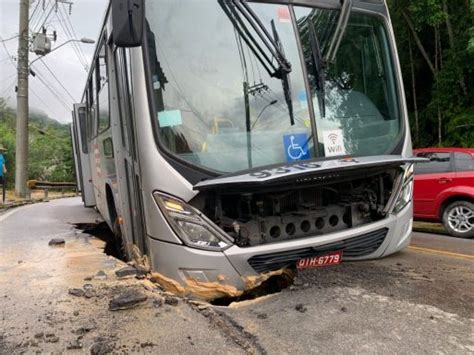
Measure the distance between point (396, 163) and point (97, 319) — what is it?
2.61 meters

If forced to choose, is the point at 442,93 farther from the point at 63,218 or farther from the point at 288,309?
the point at 288,309

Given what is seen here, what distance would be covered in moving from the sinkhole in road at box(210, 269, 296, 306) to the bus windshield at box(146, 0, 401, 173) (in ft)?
3.50

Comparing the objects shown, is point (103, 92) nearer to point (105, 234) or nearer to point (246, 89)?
point (246, 89)

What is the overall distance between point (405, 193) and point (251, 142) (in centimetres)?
164

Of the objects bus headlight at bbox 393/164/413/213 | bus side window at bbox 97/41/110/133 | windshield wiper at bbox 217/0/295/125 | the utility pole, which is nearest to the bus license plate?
bus headlight at bbox 393/164/413/213

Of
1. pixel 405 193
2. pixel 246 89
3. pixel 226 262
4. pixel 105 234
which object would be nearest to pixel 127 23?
pixel 246 89

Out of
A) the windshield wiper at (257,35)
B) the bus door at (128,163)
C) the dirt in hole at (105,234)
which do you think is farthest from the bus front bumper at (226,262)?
the dirt in hole at (105,234)

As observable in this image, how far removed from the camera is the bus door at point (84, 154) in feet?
31.0

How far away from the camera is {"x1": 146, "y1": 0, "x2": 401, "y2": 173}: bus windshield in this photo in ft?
12.6

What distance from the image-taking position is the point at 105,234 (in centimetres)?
810

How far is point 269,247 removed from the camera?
3732 millimetres

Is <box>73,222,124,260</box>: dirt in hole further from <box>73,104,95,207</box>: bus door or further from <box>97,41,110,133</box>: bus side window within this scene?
<box>97,41,110,133</box>: bus side window

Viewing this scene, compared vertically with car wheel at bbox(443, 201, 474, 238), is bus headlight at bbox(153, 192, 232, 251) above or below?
above

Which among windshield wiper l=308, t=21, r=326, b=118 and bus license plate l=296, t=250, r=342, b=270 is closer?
bus license plate l=296, t=250, r=342, b=270
